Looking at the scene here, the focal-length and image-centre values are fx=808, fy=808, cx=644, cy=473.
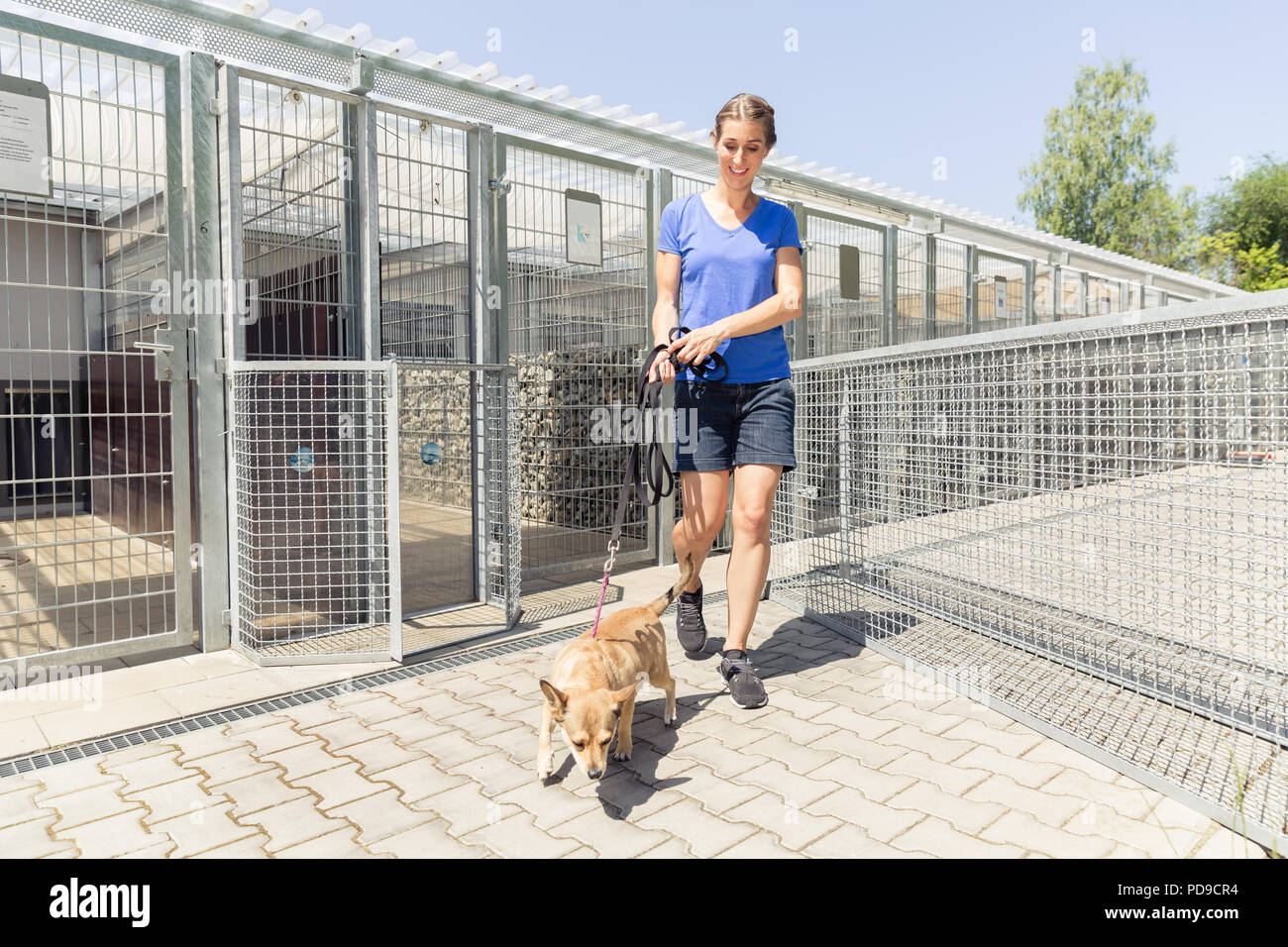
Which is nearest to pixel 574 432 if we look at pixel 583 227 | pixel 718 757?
pixel 583 227

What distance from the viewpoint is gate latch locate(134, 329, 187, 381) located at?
3939mm

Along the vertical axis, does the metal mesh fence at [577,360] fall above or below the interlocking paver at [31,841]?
above

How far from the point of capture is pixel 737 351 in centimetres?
337

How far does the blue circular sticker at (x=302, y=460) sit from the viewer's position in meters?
4.16

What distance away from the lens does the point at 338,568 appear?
15.0 feet

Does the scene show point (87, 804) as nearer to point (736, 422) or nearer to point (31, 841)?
point (31, 841)

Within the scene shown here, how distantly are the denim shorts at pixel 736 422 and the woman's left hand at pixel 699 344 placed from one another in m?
0.25

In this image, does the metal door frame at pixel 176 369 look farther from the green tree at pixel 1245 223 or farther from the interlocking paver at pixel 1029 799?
the green tree at pixel 1245 223

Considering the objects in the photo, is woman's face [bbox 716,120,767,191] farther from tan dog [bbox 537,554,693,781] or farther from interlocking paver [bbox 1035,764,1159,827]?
interlocking paver [bbox 1035,764,1159,827]

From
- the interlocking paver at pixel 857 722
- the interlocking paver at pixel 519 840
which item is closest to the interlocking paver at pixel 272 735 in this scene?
the interlocking paver at pixel 519 840

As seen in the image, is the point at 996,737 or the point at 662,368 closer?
the point at 996,737

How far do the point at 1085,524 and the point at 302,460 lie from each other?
366cm

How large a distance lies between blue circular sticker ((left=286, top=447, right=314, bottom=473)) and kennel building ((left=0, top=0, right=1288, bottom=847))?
0.01 m
